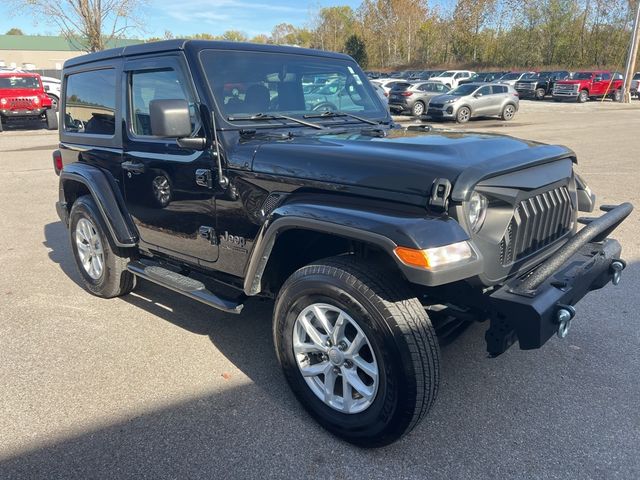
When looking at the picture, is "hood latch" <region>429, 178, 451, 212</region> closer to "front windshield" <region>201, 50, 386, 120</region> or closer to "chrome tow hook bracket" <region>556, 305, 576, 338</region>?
"chrome tow hook bracket" <region>556, 305, 576, 338</region>

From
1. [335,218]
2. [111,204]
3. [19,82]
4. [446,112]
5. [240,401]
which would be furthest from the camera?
[446,112]

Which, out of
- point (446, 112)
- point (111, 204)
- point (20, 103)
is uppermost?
point (20, 103)

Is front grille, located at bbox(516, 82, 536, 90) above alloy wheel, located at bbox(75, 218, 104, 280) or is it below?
above

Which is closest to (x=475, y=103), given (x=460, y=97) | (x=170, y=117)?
(x=460, y=97)

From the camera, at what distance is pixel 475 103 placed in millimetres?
21906

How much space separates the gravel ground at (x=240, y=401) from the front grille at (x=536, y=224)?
0.92 meters

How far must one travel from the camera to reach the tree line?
5441 cm

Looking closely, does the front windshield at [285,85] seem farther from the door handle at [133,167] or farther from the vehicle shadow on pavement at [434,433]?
the vehicle shadow on pavement at [434,433]

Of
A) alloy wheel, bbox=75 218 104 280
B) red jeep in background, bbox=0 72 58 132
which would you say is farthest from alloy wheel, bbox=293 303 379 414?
red jeep in background, bbox=0 72 58 132

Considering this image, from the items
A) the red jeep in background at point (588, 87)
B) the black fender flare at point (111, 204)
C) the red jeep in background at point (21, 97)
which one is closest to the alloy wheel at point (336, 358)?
the black fender flare at point (111, 204)

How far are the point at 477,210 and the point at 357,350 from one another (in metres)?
0.90

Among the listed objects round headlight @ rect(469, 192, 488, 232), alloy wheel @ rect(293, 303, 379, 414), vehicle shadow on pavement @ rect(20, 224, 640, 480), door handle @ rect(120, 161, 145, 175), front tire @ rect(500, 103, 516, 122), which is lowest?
vehicle shadow on pavement @ rect(20, 224, 640, 480)

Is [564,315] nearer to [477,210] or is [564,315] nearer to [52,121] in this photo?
A: [477,210]

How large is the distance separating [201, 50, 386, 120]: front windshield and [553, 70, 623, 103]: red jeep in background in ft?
107
